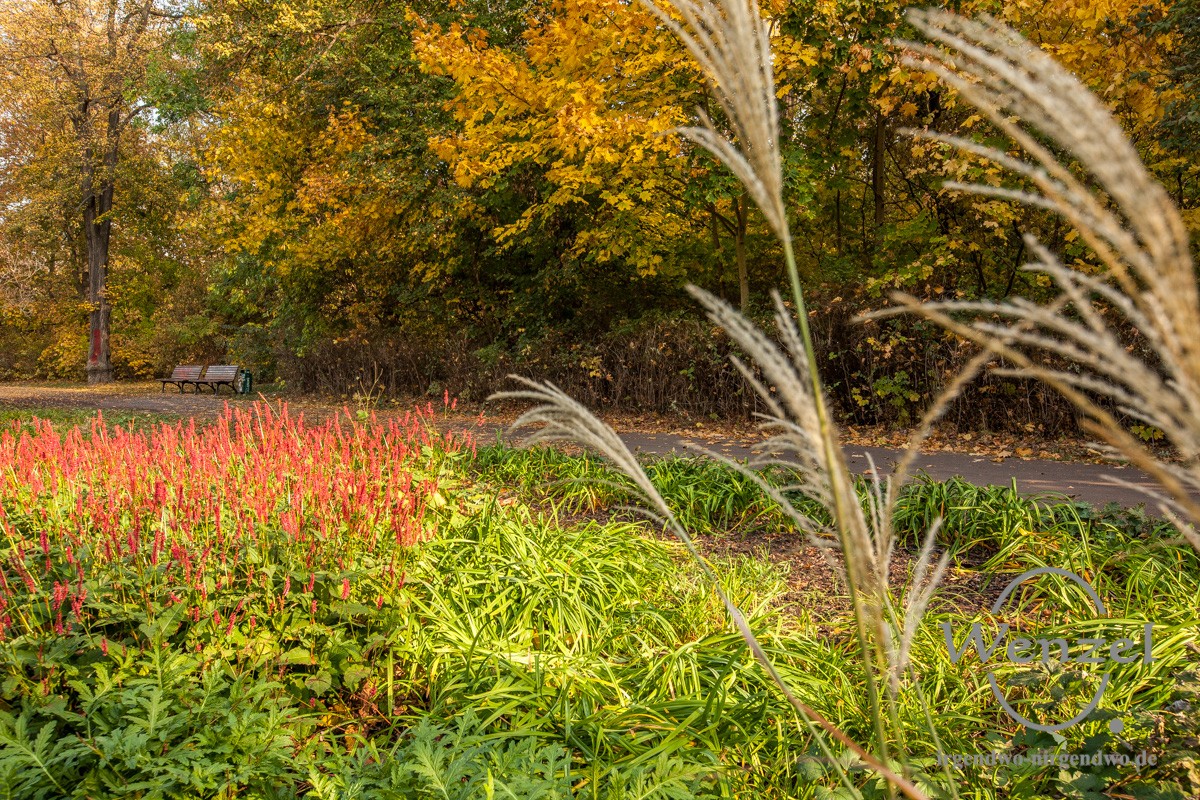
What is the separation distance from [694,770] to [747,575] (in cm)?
217

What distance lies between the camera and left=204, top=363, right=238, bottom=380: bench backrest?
72.4ft

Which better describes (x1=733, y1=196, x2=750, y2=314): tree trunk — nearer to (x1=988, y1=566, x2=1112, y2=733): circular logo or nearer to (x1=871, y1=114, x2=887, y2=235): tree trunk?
(x1=871, y1=114, x2=887, y2=235): tree trunk

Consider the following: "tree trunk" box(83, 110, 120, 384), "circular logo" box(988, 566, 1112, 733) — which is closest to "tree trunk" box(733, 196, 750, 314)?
"circular logo" box(988, 566, 1112, 733)

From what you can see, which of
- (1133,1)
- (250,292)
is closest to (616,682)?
(1133,1)

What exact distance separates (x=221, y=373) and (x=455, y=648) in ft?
70.6

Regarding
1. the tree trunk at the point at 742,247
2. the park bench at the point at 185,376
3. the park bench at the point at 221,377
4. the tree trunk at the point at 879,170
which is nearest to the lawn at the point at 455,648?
the tree trunk at the point at 742,247

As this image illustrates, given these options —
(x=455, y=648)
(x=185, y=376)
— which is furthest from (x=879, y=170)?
(x=185, y=376)

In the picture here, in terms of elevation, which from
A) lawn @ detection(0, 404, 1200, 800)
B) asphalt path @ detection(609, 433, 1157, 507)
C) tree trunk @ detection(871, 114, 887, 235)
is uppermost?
tree trunk @ detection(871, 114, 887, 235)

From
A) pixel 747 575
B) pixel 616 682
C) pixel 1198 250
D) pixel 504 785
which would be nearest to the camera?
pixel 504 785

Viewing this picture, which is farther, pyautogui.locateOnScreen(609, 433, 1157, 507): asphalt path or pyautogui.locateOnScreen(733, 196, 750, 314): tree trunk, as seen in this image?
pyautogui.locateOnScreen(733, 196, 750, 314): tree trunk

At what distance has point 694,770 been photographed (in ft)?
6.96

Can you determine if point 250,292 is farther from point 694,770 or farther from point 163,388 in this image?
point 694,770

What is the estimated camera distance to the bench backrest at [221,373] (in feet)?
72.4

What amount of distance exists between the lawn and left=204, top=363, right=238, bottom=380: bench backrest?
18463 millimetres
